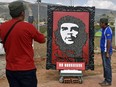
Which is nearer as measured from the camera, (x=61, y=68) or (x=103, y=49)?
(x=103, y=49)

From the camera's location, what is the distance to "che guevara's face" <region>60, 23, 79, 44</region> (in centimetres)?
993

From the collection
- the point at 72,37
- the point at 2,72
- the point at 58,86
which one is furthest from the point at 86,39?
the point at 2,72

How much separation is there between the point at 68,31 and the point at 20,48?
17.1ft

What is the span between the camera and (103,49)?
8961 mm

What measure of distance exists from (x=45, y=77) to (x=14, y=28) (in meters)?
5.70

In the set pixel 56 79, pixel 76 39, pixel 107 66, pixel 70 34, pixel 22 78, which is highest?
pixel 70 34

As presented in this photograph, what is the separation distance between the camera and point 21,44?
480 centimetres

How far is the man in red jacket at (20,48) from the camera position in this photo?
15.7 feet

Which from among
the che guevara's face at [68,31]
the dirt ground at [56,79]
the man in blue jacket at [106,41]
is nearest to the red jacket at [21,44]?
the man in blue jacket at [106,41]

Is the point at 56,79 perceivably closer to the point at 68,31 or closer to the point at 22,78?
the point at 68,31

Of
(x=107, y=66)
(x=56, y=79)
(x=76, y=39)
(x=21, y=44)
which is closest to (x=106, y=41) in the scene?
(x=107, y=66)

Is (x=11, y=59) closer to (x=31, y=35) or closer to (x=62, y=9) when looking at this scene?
(x=31, y=35)

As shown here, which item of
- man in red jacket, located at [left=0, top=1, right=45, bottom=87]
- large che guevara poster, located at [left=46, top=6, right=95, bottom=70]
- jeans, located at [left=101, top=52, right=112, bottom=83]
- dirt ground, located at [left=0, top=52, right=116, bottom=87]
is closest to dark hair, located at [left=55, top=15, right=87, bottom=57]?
large che guevara poster, located at [left=46, top=6, right=95, bottom=70]

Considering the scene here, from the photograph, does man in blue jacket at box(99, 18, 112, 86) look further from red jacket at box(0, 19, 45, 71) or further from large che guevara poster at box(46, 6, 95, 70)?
red jacket at box(0, 19, 45, 71)
